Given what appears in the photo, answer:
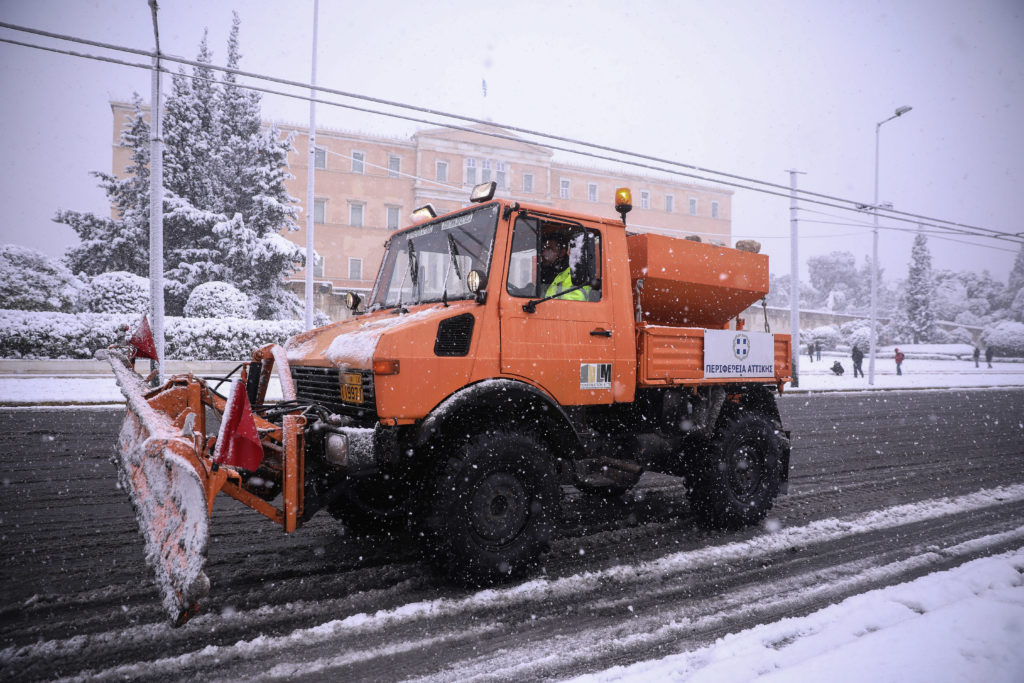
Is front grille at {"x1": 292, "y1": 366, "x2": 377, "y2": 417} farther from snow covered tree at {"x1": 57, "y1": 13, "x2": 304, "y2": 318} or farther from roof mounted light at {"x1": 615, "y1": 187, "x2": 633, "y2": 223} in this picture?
snow covered tree at {"x1": 57, "y1": 13, "x2": 304, "y2": 318}

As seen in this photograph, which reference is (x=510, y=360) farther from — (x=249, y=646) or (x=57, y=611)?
(x=57, y=611)

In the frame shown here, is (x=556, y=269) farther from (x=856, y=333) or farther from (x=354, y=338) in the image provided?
(x=856, y=333)

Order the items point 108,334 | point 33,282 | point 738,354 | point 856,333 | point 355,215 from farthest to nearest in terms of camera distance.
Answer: point 856,333, point 355,215, point 33,282, point 108,334, point 738,354

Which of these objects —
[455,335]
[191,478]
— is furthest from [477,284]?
[191,478]

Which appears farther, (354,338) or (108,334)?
(108,334)

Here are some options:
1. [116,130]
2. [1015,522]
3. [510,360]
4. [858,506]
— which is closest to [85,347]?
Answer: [510,360]

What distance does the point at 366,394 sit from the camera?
3.68m

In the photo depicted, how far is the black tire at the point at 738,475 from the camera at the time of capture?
17.1ft

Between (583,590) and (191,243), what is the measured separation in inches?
1014

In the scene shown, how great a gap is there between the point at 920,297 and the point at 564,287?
62.6m

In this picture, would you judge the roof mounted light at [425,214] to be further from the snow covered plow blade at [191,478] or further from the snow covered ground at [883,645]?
the snow covered ground at [883,645]

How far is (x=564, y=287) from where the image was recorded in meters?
4.49

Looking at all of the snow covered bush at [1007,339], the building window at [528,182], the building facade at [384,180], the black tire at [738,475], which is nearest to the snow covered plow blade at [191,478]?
the black tire at [738,475]

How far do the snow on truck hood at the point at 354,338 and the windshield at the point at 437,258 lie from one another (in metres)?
0.20
